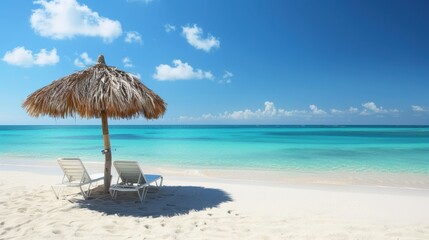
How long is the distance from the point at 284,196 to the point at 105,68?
3.87 metres

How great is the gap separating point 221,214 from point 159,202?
122cm

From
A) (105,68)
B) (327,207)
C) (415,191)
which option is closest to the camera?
(327,207)

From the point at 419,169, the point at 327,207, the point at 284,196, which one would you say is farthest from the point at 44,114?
the point at 419,169

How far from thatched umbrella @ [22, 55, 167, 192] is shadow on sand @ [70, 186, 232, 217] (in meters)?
0.67

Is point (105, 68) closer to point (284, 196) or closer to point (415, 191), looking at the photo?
point (284, 196)

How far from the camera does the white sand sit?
3.79 metres

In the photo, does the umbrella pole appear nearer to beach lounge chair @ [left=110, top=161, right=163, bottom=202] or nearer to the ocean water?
beach lounge chair @ [left=110, top=161, right=163, bottom=202]

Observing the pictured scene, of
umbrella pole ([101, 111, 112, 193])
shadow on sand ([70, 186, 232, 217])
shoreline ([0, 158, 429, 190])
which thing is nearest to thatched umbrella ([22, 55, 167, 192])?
umbrella pole ([101, 111, 112, 193])

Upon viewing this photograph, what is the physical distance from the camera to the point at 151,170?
10.2 m

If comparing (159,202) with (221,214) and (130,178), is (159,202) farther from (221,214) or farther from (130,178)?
(221,214)

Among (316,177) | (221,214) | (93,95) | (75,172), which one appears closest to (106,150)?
(75,172)

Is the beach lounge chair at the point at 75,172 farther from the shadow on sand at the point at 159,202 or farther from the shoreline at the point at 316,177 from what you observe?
the shoreline at the point at 316,177

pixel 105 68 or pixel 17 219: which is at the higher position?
pixel 105 68

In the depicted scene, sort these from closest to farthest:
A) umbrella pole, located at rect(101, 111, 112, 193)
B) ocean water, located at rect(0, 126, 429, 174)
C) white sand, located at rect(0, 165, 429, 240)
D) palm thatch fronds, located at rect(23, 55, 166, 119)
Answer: white sand, located at rect(0, 165, 429, 240) < palm thatch fronds, located at rect(23, 55, 166, 119) < umbrella pole, located at rect(101, 111, 112, 193) < ocean water, located at rect(0, 126, 429, 174)
